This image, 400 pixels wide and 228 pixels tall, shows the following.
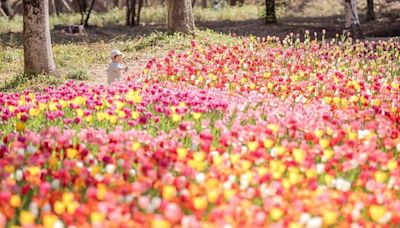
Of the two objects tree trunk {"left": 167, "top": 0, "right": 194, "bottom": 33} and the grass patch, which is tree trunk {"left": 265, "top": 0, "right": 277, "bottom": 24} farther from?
the grass patch

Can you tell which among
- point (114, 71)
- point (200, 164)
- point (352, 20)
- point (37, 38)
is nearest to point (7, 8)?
point (352, 20)

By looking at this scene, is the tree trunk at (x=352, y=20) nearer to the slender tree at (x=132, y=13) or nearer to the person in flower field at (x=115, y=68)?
the person in flower field at (x=115, y=68)

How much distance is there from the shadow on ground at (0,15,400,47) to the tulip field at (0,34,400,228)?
14.3 m

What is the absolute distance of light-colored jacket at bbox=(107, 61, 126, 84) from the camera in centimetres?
1091

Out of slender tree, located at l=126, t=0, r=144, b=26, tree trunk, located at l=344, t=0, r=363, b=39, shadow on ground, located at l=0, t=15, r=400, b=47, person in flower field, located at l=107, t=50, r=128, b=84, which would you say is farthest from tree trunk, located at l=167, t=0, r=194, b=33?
slender tree, located at l=126, t=0, r=144, b=26

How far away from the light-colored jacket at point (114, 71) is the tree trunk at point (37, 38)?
244 cm

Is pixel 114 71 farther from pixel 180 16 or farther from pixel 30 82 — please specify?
pixel 180 16

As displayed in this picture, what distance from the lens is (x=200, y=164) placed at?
15.7ft

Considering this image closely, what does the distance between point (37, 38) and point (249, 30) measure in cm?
1341

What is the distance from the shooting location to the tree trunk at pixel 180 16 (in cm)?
1828

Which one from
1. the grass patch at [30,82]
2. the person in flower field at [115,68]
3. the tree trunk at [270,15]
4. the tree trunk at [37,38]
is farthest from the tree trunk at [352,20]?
the person in flower field at [115,68]

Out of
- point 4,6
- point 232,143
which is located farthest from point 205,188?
point 4,6

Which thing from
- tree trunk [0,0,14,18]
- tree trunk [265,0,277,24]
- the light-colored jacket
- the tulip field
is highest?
tree trunk [0,0,14,18]

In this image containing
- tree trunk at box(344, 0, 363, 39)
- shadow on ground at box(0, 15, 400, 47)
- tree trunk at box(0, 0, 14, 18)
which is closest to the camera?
tree trunk at box(344, 0, 363, 39)
